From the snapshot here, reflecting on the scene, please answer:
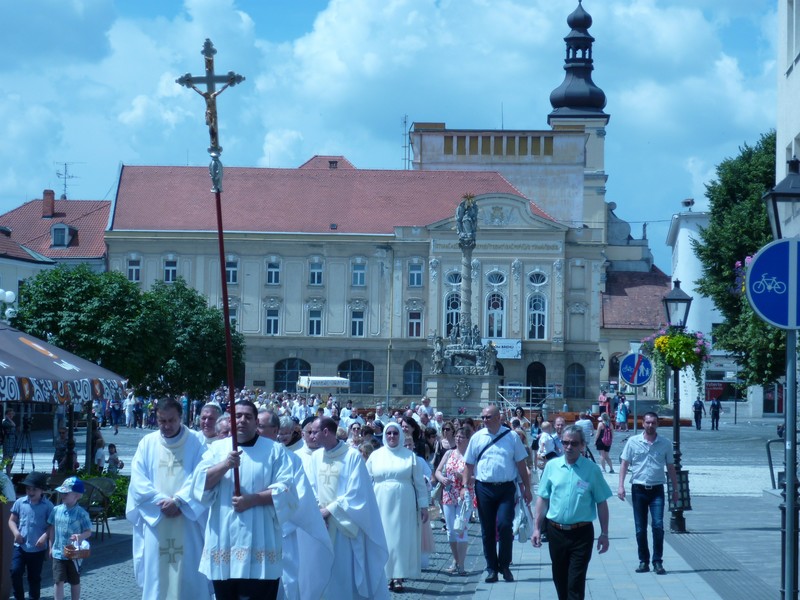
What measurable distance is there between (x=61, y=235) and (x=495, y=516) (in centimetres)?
7053

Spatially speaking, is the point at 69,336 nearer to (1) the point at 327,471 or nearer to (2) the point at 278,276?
(1) the point at 327,471

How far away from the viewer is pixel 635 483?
1490 centimetres

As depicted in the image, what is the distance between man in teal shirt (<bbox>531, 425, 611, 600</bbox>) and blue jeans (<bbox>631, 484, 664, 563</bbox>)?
3.93 meters

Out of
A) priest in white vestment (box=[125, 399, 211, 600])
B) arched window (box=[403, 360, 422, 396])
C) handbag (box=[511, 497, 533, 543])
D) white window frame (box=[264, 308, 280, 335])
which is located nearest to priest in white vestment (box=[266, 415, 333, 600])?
priest in white vestment (box=[125, 399, 211, 600])

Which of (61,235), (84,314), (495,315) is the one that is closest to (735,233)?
(84,314)

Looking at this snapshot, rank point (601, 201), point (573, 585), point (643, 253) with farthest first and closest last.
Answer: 1. point (643, 253)
2. point (601, 201)
3. point (573, 585)

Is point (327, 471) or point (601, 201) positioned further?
point (601, 201)

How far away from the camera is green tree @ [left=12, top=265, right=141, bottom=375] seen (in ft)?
112

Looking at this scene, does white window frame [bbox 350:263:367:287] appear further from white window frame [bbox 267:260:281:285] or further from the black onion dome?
the black onion dome

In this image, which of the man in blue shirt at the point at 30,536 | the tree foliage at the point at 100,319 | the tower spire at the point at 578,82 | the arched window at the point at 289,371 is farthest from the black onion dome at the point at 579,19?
the man in blue shirt at the point at 30,536

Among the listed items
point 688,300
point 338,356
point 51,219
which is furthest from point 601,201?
point 688,300

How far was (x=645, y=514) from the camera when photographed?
14.8 meters

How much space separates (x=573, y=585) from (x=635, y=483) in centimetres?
445

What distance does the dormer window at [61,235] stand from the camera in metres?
81.5
